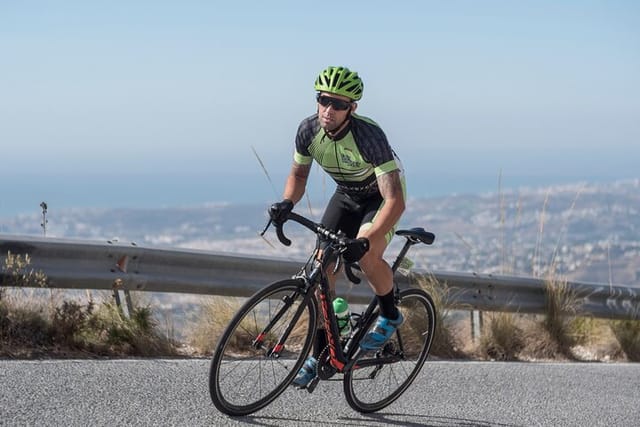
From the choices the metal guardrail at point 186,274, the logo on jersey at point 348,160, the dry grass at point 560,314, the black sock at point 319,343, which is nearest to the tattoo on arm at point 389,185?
the logo on jersey at point 348,160

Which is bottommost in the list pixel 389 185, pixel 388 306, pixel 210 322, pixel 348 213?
pixel 210 322

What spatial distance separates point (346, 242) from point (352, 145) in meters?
0.61

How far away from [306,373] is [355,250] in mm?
883

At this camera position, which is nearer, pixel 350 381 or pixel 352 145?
pixel 352 145

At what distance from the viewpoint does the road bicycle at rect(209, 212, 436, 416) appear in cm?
543

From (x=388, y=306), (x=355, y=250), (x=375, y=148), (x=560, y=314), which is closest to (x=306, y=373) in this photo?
(x=388, y=306)

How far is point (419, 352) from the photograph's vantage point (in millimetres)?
6773

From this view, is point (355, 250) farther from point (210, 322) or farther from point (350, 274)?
point (210, 322)

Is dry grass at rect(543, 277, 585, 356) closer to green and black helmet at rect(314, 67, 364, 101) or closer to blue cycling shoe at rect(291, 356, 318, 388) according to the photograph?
blue cycling shoe at rect(291, 356, 318, 388)

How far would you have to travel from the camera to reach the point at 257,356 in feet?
18.3

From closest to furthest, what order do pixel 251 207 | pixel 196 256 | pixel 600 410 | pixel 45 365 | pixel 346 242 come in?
pixel 346 242, pixel 45 365, pixel 600 410, pixel 196 256, pixel 251 207

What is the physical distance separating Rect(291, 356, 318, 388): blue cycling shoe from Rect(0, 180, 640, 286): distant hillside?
2.98 feet

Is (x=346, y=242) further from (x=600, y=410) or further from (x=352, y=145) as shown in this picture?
(x=600, y=410)

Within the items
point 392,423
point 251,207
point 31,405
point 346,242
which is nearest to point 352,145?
point 346,242
